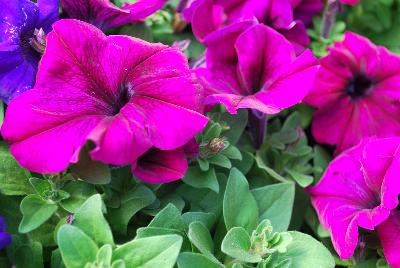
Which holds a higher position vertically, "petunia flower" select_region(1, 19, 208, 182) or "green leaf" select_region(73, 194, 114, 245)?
"petunia flower" select_region(1, 19, 208, 182)

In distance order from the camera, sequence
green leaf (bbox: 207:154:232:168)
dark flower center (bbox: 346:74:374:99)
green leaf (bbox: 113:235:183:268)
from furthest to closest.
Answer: dark flower center (bbox: 346:74:374:99)
green leaf (bbox: 207:154:232:168)
green leaf (bbox: 113:235:183:268)

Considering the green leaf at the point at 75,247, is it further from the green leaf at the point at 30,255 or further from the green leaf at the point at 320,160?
the green leaf at the point at 320,160

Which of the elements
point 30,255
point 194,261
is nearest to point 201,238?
point 194,261

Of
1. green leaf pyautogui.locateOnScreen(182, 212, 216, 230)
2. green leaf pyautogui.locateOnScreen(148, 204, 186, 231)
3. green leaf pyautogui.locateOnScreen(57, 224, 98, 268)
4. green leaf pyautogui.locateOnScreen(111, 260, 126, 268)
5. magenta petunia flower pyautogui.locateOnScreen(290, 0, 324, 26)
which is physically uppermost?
magenta petunia flower pyautogui.locateOnScreen(290, 0, 324, 26)

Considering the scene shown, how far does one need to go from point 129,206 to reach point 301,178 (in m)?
0.34

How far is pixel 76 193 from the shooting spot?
87cm

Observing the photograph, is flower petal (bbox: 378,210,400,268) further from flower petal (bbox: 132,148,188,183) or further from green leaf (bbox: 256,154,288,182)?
flower petal (bbox: 132,148,188,183)

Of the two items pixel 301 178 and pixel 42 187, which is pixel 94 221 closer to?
pixel 42 187

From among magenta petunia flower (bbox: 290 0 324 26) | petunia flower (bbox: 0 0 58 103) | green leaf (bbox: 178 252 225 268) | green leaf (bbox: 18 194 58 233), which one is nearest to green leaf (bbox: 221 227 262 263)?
green leaf (bbox: 178 252 225 268)

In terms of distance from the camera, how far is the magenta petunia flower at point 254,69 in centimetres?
88

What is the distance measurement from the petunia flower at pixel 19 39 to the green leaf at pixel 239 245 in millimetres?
378

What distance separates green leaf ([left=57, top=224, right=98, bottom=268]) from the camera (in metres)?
0.73

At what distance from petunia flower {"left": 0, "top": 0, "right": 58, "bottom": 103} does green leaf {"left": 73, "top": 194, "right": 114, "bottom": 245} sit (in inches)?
8.4

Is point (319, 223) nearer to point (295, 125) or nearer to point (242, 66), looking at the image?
point (295, 125)
